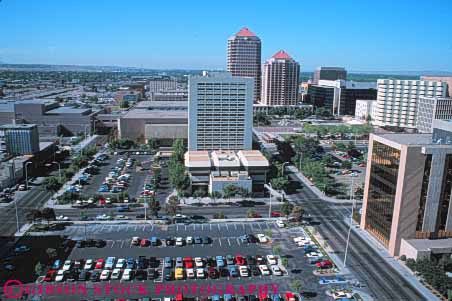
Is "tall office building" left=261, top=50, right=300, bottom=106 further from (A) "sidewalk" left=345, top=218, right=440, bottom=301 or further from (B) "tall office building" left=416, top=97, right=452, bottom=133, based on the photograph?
(A) "sidewalk" left=345, top=218, right=440, bottom=301

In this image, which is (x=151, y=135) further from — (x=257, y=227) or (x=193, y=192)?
(x=257, y=227)

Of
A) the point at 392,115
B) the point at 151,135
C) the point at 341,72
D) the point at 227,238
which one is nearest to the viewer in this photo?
the point at 227,238

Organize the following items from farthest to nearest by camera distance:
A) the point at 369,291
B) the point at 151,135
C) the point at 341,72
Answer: the point at 341,72
the point at 151,135
the point at 369,291

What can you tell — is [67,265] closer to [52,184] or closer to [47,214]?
[47,214]

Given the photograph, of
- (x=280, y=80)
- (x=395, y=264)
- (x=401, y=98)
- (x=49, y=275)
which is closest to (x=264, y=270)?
(x=395, y=264)

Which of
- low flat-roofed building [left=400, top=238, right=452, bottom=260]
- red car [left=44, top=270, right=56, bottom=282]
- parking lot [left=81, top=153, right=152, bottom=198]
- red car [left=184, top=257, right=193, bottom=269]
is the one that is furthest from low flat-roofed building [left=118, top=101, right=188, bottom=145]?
low flat-roofed building [left=400, top=238, right=452, bottom=260]

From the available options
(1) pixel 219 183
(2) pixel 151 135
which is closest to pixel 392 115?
(2) pixel 151 135
